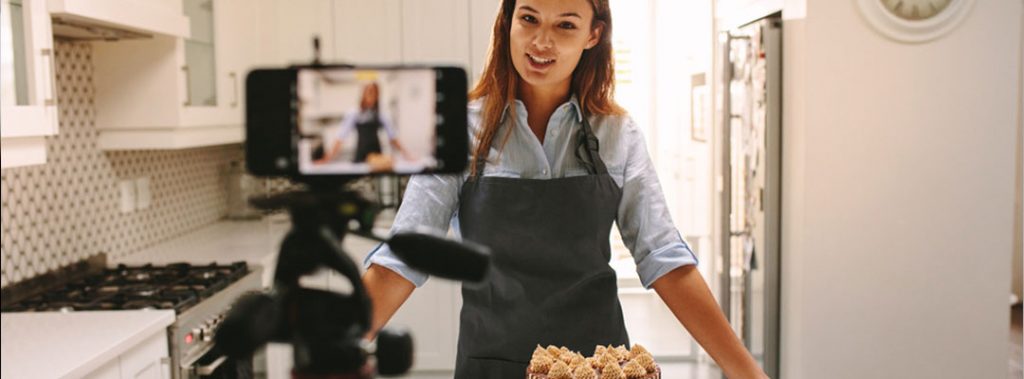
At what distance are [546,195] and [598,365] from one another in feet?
1.28

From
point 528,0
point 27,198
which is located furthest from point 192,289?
point 528,0

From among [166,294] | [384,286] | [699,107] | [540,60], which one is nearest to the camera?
[384,286]

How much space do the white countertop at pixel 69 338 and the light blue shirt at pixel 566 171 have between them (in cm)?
84

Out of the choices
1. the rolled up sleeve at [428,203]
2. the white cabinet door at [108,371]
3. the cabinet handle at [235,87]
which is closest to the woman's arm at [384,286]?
the rolled up sleeve at [428,203]

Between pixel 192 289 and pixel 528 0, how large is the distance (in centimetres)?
160

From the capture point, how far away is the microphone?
0.48 metres

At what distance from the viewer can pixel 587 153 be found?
146 cm

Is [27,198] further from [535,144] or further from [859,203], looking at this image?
[859,203]

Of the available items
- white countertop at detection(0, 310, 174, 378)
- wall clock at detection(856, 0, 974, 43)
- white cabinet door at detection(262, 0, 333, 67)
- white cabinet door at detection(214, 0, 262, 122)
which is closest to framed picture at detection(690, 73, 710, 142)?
wall clock at detection(856, 0, 974, 43)

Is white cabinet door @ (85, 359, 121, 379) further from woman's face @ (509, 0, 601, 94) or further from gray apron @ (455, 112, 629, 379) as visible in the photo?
woman's face @ (509, 0, 601, 94)

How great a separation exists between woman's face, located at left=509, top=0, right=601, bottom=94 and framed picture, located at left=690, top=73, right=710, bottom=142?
254 cm

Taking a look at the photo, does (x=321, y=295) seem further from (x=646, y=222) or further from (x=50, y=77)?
(x=50, y=77)

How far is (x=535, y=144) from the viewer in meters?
1.46

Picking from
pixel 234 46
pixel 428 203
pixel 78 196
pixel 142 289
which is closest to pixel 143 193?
pixel 78 196
